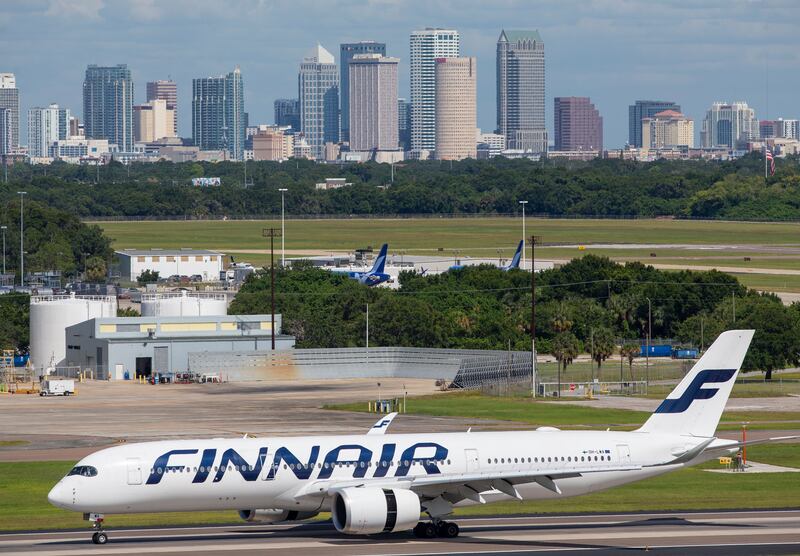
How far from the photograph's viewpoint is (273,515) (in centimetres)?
5253

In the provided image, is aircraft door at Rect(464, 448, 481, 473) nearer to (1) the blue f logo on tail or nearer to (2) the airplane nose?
(1) the blue f logo on tail

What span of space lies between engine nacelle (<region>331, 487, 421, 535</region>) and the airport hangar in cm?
9265

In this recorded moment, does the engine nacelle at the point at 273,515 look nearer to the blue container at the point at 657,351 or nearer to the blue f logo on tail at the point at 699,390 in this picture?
the blue f logo on tail at the point at 699,390

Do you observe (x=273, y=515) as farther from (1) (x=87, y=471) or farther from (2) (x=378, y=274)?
(2) (x=378, y=274)

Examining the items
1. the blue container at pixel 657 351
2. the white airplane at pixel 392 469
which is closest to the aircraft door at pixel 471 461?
the white airplane at pixel 392 469

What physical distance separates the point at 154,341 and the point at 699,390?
9179 cm

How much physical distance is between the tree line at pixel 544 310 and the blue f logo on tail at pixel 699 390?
7594 centimetres

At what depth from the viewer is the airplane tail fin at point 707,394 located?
5619cm

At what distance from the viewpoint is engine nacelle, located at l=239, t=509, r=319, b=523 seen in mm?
52344

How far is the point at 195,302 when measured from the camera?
15688 cm

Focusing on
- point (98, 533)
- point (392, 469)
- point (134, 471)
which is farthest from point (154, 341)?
point (134, 471)

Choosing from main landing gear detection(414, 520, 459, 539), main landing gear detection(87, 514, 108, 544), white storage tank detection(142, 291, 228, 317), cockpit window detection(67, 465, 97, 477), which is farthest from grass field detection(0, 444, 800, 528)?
white storage tank detection(142, 291, 228, 317)

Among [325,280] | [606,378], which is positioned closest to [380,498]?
[606,378]

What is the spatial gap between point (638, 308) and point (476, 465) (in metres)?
111
